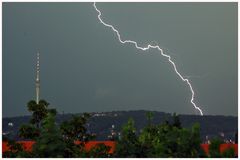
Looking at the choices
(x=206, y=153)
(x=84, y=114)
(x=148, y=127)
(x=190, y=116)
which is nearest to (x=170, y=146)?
(x=206, y=153)

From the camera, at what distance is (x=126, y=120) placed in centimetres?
618

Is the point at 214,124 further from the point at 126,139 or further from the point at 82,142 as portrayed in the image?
the point at 126,139

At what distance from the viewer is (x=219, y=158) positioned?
3.78 metres

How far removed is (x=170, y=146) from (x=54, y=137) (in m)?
0.86

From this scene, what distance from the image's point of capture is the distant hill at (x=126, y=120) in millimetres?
5883

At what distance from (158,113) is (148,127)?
28.0 inches

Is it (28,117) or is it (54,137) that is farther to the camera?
(28,117)

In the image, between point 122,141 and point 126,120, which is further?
point 126,120

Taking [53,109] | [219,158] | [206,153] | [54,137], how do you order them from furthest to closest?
[53,109] → [54,137] → [206,153] → [219,158]

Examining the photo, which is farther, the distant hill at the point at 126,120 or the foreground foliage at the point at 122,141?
the distant hill at the point at 126,120

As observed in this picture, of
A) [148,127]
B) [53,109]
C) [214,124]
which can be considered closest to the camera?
[148,127]

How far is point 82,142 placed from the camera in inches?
233

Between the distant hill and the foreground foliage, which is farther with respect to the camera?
the distant hill

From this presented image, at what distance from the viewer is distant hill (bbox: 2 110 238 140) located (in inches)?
232
